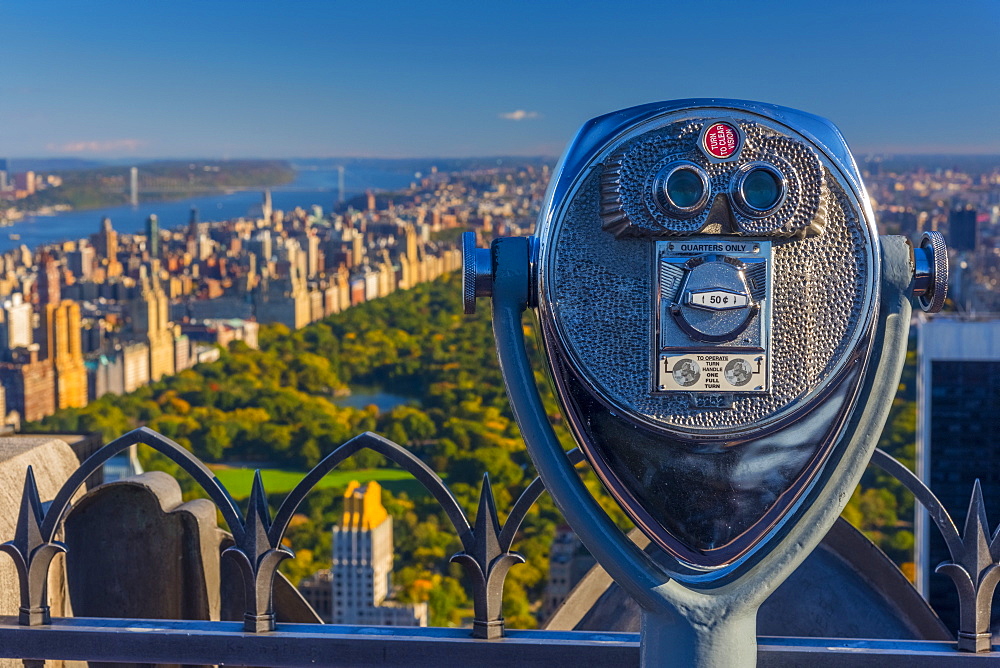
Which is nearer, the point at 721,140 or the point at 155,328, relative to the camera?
the point at 721,140

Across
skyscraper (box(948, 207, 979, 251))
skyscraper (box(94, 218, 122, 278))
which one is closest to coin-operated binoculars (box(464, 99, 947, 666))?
skyscraper (box(948, 207, 979, 251))

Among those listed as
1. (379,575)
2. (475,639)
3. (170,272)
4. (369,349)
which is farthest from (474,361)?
(475,639)

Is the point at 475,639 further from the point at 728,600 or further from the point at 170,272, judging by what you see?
the point at 170,272

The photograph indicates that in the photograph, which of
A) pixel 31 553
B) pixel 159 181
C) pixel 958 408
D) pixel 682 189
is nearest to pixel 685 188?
pixel 682 189

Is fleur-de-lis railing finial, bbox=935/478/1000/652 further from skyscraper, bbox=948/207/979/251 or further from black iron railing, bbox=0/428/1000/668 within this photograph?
skyscraper, bbox=948/207/979/251

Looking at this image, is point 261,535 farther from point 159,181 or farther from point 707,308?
point 159,181

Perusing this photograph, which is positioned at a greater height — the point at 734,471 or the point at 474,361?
the point at 734,471
